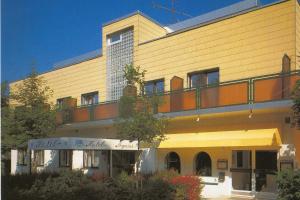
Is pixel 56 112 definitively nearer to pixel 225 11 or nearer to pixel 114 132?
pixel 114 132

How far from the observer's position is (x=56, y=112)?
2147 cm

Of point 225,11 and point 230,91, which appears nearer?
point 230,91

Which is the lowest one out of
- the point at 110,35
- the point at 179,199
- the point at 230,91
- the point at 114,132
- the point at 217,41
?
the point at 179,199

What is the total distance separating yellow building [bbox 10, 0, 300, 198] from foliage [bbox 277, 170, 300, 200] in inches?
115

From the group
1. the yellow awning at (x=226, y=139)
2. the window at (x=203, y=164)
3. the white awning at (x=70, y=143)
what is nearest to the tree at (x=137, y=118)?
the white awning at (x=70, y=143)

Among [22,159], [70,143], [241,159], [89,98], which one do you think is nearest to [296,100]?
[241,159]

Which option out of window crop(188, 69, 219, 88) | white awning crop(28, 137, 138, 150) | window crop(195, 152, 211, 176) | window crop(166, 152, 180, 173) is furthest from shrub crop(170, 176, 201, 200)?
window crop(188, 69, 219, 88)

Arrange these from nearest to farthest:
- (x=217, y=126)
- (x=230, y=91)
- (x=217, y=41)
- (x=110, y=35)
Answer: (x=230, y=91) < (x=217, y=126) < (x=217, y=41) < (x=110, y=35)

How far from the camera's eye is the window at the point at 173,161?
759 inches

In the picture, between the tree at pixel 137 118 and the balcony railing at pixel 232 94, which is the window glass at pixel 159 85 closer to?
the balcony railing at pixel 232 94

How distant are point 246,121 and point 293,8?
525cm

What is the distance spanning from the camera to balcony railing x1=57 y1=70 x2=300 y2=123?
47.2 feet

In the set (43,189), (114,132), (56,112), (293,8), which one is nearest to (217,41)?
(293,8)

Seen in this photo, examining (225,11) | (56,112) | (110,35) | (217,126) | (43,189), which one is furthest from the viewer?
(110,35)
